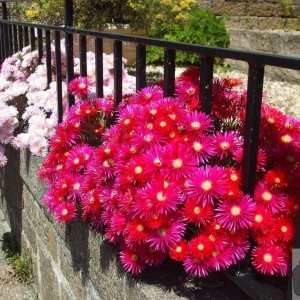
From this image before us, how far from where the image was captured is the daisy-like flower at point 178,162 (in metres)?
1.38

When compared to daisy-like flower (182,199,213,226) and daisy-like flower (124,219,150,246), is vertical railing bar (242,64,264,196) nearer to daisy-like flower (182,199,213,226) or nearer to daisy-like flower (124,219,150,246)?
daisy-like flower (182,199,213,226)

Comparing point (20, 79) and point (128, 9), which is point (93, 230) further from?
point (128, 9)

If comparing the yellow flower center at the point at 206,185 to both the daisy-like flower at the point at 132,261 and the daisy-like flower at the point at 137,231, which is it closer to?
the daisy-like flower at the point at 137,231

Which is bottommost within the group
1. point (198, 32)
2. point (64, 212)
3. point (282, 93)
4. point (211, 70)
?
point (282, 93)

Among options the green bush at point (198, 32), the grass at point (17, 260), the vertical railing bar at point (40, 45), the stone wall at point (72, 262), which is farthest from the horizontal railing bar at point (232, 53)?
the green bush at point (198, 32)

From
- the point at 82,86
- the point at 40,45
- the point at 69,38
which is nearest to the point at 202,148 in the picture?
the point at 82,86

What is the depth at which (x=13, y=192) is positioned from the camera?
345cm

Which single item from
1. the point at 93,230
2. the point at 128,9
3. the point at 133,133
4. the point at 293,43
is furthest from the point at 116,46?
the point at 293,43

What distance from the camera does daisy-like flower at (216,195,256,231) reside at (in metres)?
1.29

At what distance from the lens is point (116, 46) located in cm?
204

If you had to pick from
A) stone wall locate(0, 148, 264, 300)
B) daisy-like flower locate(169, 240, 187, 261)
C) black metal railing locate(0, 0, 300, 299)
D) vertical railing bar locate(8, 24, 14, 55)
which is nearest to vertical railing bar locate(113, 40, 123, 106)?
black metal railing locate(0, 0, 300, 299)

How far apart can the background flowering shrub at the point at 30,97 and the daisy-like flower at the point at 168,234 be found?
1288 mm

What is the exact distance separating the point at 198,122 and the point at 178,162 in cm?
16

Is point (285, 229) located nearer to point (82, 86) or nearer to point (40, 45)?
point (82, 86)
